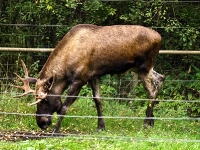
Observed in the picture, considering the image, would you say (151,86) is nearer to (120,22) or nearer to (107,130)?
(107,130)

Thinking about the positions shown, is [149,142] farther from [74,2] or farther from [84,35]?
[74,2]

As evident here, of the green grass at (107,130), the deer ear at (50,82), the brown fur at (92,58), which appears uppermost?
the brown fur at (92,58)

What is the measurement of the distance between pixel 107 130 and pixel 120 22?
378 cm

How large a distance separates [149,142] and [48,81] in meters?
2.36

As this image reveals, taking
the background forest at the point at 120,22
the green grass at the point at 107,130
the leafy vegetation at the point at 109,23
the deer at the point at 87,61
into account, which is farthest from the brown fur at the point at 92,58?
the background forest at the point at 120,22

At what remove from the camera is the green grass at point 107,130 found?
706 cm

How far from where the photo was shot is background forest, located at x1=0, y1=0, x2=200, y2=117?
10.6 m

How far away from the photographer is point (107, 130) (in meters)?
8.48

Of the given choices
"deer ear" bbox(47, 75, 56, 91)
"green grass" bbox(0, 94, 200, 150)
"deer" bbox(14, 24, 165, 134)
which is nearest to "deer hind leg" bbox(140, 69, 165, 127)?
"deer" bbox(14, 24, 165, 134)

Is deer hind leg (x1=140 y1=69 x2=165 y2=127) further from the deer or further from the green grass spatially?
the green grass

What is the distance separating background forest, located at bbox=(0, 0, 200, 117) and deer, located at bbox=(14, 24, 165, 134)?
1.66 m

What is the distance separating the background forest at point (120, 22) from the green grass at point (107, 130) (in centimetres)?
68

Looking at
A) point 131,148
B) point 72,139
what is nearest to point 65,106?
point 72,139

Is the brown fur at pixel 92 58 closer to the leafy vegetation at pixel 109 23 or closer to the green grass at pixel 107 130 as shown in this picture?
the green grass at pixel 107 130
